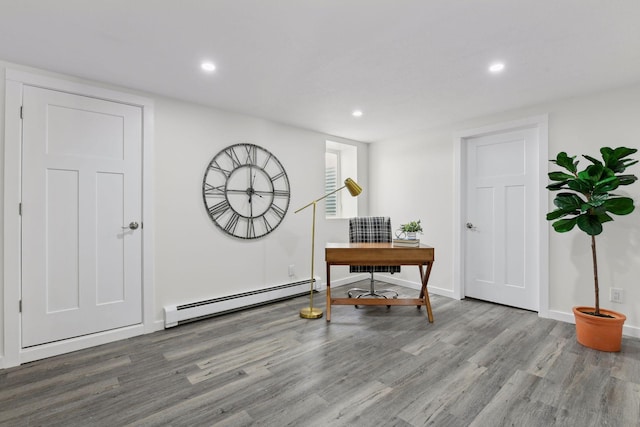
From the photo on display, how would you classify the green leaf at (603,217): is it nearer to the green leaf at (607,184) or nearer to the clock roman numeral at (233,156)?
the green leaf at (607,184)

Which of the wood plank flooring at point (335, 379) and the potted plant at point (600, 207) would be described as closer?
the wood plank flooring at point (335, 379)

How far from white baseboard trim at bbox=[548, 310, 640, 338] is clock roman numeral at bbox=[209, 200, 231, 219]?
3.54m

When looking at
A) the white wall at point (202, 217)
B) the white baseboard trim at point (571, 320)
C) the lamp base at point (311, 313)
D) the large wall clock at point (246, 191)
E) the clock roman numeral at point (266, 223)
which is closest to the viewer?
the white baseboard trim at point (571, 320)

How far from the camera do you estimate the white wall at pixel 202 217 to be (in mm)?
2875

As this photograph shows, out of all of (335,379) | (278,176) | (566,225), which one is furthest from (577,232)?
(278,176)

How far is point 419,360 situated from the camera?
2217 mm

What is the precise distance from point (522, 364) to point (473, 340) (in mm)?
431

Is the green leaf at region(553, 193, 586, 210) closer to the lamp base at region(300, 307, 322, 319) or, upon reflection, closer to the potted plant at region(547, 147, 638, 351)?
the potted plant at region(547, 147, 638, 351)

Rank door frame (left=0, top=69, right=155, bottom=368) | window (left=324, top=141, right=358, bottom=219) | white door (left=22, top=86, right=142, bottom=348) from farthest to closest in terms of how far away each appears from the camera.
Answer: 1. window (left=324, top=141, right=358, bottom=219)
2. white door (left=22, top=86, right=142, bottom=348)
3. door frame (left=0, top=69, right=155, bottom=368)

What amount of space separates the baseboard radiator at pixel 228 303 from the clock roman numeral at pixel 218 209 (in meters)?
0.89

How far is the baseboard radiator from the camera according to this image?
9.45ft

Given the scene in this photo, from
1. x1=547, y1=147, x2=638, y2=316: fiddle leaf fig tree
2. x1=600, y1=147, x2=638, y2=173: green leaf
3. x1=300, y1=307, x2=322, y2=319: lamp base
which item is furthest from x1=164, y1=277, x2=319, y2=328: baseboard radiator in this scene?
x1=600, y1=147, x2=638, y2=173: green leaf

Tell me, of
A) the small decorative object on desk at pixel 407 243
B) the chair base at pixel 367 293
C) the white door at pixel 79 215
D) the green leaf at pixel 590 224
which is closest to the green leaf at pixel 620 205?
the green leaf at pixel 590 224

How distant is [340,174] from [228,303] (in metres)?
2.65
